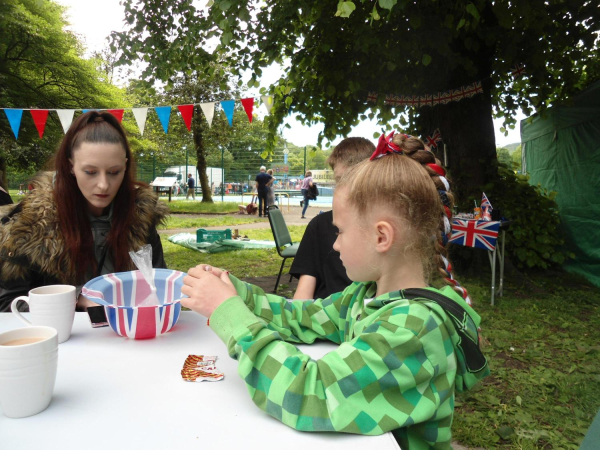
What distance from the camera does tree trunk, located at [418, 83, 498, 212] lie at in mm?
5586

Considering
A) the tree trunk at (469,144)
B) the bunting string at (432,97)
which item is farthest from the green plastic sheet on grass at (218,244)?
the tree trunk at (469,144)

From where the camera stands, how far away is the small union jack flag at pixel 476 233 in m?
4.44

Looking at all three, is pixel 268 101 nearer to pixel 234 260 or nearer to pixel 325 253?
pixel 234 260

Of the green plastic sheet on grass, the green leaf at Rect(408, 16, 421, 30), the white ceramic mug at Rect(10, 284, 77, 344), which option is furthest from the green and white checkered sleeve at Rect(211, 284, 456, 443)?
the green plastic sheet on grass

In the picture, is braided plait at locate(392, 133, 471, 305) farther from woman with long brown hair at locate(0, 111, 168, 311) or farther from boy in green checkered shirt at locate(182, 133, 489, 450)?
woman with long brown hair at locate(0, 111, 168, 311)

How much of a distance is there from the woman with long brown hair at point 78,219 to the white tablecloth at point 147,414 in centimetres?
88

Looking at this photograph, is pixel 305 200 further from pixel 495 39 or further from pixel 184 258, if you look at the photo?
pixel 495 39

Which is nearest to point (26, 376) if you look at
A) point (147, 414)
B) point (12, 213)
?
point (147, 414)

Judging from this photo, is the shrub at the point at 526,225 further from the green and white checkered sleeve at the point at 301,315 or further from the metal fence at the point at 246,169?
the metal fence at the point at 246,169

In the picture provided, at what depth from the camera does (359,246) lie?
1121 mm

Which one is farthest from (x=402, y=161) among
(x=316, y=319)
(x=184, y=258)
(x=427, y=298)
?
(x=184, y=258)

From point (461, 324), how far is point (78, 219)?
1.79m

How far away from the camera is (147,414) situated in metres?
0.86

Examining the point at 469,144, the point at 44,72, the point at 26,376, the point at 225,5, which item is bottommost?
the point at 26,376
